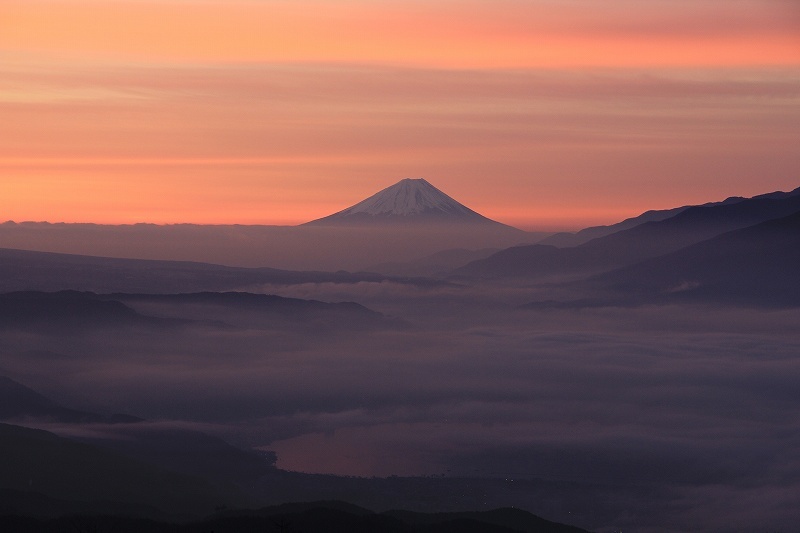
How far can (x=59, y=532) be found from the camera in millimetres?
199625

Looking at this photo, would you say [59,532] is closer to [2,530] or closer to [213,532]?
[2,530]

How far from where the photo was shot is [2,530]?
196m

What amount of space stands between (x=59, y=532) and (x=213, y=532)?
24.4 metres

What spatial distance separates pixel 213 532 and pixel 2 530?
105ft

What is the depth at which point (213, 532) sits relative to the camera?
19662 centimetres

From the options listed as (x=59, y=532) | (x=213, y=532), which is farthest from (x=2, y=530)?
(x=213, y=532)

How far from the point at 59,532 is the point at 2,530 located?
8.53 metres
